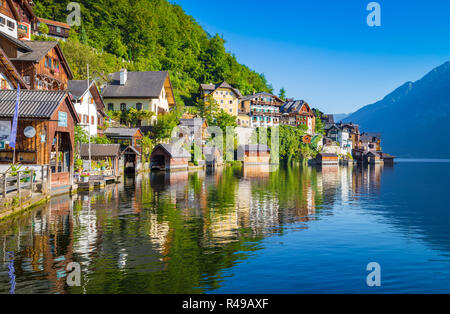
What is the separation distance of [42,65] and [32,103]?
18459mm

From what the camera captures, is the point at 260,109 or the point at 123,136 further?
the point at 260,109

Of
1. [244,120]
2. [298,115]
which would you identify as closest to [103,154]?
[244,120]

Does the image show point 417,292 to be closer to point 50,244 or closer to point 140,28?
point 50,244

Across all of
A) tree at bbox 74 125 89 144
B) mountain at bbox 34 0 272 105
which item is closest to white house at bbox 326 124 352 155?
mountain at bbox 34 0 272 105

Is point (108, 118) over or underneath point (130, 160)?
over

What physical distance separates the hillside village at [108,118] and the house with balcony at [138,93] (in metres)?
0.22

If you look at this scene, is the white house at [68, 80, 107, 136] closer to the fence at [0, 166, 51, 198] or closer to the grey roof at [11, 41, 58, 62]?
the grey roof at [11, 41, 58, 62]

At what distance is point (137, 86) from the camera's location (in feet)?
304

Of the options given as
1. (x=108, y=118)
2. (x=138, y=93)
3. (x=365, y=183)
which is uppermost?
(x=138, y=93)

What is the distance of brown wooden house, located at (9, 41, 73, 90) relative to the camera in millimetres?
49125

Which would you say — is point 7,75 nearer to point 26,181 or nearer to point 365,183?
point 26,181

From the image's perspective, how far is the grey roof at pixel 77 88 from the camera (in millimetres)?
61275

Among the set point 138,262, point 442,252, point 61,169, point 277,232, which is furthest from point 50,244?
point 61,169

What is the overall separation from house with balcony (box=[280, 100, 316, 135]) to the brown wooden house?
11308cm
